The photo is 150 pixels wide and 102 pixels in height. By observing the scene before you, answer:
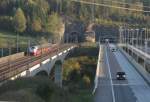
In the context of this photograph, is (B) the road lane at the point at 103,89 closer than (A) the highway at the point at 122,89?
Yes

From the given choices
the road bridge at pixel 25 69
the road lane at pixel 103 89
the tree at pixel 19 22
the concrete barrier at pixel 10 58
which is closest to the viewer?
the road bridge at pixel 25 69

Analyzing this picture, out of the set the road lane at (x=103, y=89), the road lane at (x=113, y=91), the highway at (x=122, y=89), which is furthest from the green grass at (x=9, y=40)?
the road lane at (x=113, y=91)

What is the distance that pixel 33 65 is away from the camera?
207ft

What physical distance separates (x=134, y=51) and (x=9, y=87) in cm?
9986

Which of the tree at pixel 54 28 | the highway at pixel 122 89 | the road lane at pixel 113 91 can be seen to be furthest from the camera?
the tree at pixel 54 28

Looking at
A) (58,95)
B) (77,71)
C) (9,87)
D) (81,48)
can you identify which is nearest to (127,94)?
(58,95)

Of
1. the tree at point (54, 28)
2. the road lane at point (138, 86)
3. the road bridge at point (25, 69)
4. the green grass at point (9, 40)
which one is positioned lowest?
the road lane at point (138, 86)

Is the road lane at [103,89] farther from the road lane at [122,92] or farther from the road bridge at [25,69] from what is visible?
the road bridge at [25,69]

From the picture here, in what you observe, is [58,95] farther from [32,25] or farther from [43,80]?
[32,25]

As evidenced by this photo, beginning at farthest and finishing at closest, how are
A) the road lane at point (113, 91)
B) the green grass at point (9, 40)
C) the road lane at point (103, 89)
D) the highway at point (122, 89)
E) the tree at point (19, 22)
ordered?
the tree at point (19, 22), the green grass at point (9, 40), the highway at point (122, 89), the road lane at point (103, 89), the road lane at point (113, 91)

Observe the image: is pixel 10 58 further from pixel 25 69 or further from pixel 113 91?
pixel 113 91

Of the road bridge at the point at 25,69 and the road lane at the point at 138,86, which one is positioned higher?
the road bridge at the point at 25,69

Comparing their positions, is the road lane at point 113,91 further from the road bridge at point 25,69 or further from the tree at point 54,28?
the tree at point 54,28

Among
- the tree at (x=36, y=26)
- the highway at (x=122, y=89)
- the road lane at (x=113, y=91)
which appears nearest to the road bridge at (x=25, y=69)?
the road lane at (x=113, y=91)
